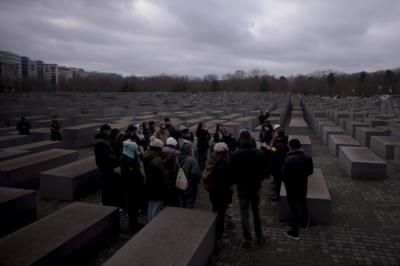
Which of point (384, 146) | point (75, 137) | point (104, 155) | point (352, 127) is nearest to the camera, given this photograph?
point (104, 155)

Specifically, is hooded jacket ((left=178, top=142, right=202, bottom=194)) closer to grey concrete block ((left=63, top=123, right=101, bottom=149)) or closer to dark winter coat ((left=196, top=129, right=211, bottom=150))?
dark winter coat ((left=196, top=129, right=211, bottom=150))

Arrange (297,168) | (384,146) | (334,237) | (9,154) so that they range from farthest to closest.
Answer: (384,146)
(9,154)
(334,237)
(297,168)

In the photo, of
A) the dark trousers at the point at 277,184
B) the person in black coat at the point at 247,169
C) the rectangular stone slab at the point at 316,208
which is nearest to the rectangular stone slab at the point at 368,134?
the dark trousers at the point at 277,184

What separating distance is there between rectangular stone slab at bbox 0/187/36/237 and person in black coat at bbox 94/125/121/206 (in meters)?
1.47

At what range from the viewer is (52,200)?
7.24m

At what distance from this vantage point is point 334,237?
5324 mm

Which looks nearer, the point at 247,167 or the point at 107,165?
the point at 247,167

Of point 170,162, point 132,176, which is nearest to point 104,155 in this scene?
point 132,176

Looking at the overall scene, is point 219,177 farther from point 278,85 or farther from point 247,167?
point 278,85

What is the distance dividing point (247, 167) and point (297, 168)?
1028 millimetres

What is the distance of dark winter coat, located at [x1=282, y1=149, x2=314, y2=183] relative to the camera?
505 cm

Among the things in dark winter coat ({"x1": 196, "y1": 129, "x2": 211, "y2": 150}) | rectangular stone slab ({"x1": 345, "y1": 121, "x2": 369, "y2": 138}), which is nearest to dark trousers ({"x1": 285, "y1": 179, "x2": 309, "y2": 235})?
dark winter coat ({"x1": 196, "y1": 129, "x2": 211, "y2": 150})

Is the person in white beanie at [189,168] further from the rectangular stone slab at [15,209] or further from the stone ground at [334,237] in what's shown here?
the rectangular stone slab at [15,209]

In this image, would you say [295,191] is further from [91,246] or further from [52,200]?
[52,200]
